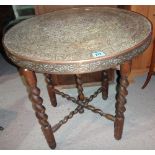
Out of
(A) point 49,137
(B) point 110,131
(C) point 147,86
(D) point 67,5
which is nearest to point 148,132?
(B) point 110,131

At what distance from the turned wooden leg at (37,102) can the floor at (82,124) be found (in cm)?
14

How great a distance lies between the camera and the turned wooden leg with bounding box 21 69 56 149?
1206 mm

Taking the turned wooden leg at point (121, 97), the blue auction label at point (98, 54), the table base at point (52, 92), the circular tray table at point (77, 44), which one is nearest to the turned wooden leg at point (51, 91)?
the table base at point (52, 92)

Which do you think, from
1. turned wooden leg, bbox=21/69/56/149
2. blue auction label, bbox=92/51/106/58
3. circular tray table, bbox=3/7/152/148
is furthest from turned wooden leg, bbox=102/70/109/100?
A: blue auction label, bbox=92/51/106/58

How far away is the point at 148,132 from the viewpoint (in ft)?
5.43

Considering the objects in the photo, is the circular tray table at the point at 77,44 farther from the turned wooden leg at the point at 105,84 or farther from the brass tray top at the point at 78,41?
the turned wooden leg at the point at 105,84

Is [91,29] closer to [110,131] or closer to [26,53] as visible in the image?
[26,53]

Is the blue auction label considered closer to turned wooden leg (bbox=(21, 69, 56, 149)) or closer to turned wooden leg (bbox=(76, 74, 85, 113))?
turned wooden leg (bbox=(21, 69, 56, 149))

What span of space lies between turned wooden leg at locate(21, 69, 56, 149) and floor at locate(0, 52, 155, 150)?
0.46 ft

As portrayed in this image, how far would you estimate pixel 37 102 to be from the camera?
1.30 metres

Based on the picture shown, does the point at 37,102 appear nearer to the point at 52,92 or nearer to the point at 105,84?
the point at 52,92

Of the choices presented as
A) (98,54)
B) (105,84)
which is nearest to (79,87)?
(105,84)

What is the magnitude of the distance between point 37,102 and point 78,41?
41cm

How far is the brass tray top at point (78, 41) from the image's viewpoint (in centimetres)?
105
